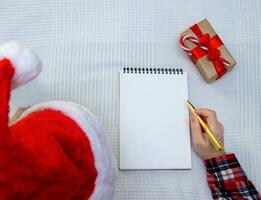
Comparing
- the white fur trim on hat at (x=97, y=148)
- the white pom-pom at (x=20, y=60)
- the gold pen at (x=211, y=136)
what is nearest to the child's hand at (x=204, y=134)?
the gold pen at (x=211, y=136)

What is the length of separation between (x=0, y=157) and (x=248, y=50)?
1.80 feet

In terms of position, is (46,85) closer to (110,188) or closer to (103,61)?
(103,61)

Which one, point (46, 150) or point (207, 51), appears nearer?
point (46, 150)

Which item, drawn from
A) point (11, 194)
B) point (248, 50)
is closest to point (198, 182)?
point (248, 50)

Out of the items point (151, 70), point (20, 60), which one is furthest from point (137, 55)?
point (20, 60)

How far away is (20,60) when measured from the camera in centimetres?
41

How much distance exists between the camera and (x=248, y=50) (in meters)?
0.72

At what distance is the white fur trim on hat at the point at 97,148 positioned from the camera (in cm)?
45

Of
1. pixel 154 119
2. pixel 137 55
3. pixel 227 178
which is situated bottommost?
pixel 227 178

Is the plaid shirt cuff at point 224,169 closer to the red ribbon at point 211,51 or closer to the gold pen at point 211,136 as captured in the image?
the gold pen at point 211,136

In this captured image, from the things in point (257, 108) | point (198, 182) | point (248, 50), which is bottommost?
point (198, 182)

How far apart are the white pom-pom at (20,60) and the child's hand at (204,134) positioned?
1.09 feet

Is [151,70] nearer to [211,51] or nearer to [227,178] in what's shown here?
[211,51]

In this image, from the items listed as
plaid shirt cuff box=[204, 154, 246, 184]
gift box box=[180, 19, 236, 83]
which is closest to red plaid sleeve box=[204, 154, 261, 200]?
plaid shirt cuff box=[204, 154, 246, 184]
